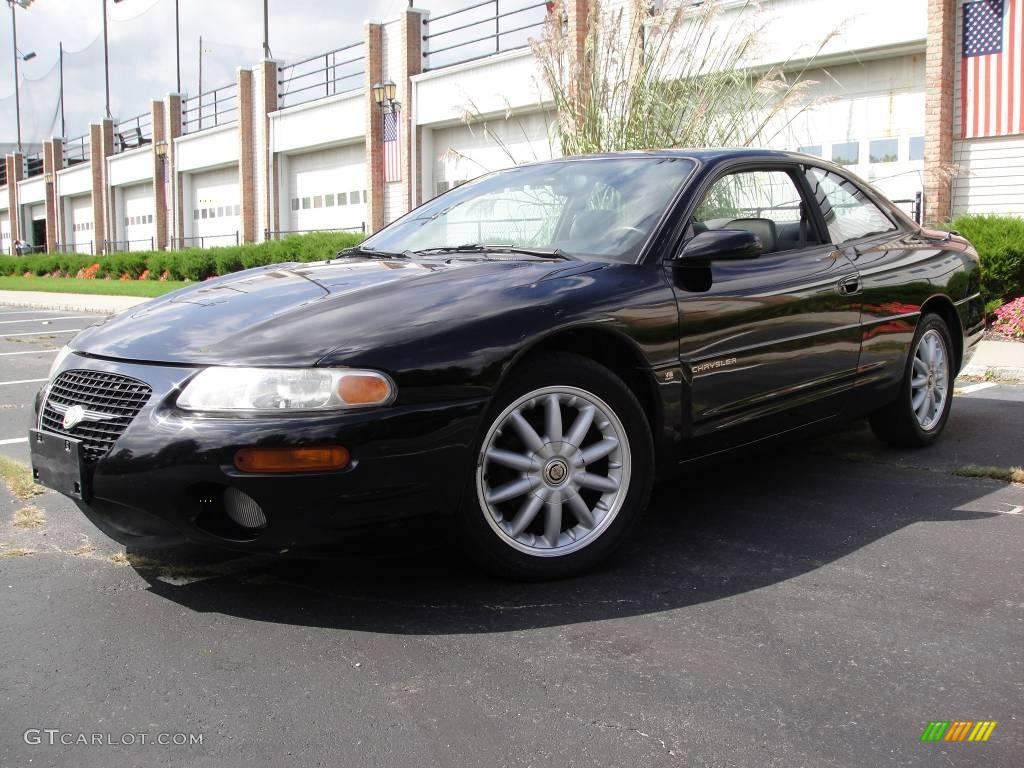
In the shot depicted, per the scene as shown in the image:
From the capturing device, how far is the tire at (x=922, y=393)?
5023mm

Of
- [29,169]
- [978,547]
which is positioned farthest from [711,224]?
[29,169]

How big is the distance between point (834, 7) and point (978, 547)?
14711 millimetres

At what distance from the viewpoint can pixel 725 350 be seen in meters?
3.71

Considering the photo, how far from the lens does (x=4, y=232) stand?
63.7 meters

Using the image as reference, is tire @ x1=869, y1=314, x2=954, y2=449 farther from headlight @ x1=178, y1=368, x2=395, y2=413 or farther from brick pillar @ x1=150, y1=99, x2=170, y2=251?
brick pillar @ x1=150, y1=99, x2=170, y2=251

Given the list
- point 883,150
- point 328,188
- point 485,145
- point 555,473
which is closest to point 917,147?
point 883,150

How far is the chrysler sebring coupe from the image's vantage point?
2840 millimetres

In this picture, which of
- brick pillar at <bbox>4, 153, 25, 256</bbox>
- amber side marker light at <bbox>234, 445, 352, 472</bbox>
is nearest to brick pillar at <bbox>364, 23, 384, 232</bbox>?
amber side marker light at <bbox>234, 445, 352, 472</bbox>

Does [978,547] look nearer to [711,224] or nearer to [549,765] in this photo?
[711,224]

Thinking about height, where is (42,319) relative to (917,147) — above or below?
below

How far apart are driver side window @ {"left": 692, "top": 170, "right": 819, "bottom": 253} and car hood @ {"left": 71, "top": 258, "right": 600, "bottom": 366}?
2.69ft

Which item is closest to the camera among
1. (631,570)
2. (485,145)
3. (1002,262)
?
(631,570)

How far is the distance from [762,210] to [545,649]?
2396 mm

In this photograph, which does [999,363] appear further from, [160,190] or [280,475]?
[160,190]
